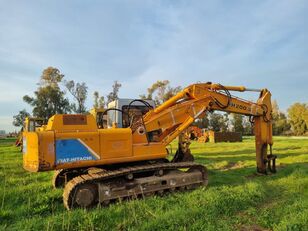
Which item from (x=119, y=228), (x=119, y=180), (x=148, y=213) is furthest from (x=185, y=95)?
(x=119, y=228)

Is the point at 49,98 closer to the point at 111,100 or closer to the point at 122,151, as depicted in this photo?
the point at 111,100

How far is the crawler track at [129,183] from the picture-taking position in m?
7.29

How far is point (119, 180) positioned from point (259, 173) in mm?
5950

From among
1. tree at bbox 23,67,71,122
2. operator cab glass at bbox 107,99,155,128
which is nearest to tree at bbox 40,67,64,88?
tree at bbox 23,67,71,122

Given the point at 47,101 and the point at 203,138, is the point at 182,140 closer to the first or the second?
the point at 203,138

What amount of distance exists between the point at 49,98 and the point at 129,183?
60951 millimetres

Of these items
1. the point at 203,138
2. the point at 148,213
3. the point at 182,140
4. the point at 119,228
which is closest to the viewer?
the point at 119,228

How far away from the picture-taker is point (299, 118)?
289ft

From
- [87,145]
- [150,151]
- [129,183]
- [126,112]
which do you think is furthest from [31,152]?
[126,112]

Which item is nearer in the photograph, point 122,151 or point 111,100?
point 122,151

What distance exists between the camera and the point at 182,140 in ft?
34.0

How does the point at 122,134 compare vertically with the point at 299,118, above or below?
below

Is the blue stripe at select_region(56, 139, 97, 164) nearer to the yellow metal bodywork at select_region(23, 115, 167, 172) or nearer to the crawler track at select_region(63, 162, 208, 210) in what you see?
the yellow metal bodywork at select_region(23, 115, 167, 172)

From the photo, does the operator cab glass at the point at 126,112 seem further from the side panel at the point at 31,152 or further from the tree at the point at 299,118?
the tree at the point at 299,118
